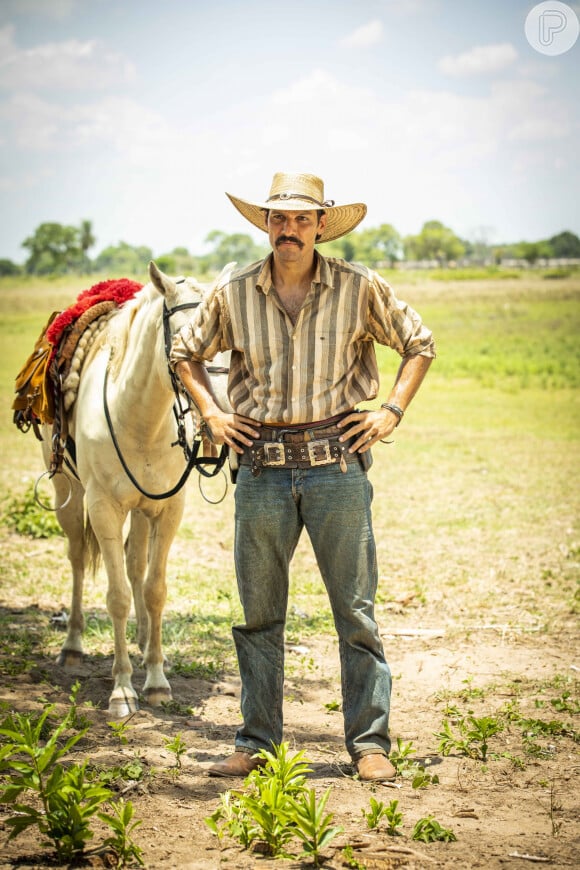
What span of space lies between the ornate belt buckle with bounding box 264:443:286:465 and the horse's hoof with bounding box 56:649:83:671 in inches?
106

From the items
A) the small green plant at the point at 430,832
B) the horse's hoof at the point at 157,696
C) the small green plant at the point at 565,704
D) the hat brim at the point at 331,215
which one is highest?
the hat brim at the point at 331,215

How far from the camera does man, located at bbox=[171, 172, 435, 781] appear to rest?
3.59 meters

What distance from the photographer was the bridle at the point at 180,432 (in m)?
4.49

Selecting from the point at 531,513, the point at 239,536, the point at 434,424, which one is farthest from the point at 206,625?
the point at 434,424

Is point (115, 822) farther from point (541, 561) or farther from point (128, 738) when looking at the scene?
point (541, 561)

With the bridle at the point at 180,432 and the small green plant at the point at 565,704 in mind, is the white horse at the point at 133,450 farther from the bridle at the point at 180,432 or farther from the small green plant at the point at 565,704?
the small green plant at the point at 565,704

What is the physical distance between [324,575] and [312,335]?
1.01 metres

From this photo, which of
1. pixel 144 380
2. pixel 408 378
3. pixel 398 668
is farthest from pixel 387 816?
pixel 144 380

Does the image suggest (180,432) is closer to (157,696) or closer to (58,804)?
(157,696)

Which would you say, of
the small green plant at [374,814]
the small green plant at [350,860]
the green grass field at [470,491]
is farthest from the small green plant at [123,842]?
the green grass field at [470,491]

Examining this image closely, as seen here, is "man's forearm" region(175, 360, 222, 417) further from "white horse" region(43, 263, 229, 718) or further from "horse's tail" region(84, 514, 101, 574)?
"horse's tail" region(84, 514, 101, 574)

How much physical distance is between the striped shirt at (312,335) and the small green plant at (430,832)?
5.04 feet

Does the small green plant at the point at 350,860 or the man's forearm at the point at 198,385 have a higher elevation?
the man's forearm at the point at 198,385

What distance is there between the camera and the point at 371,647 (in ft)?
12.2
